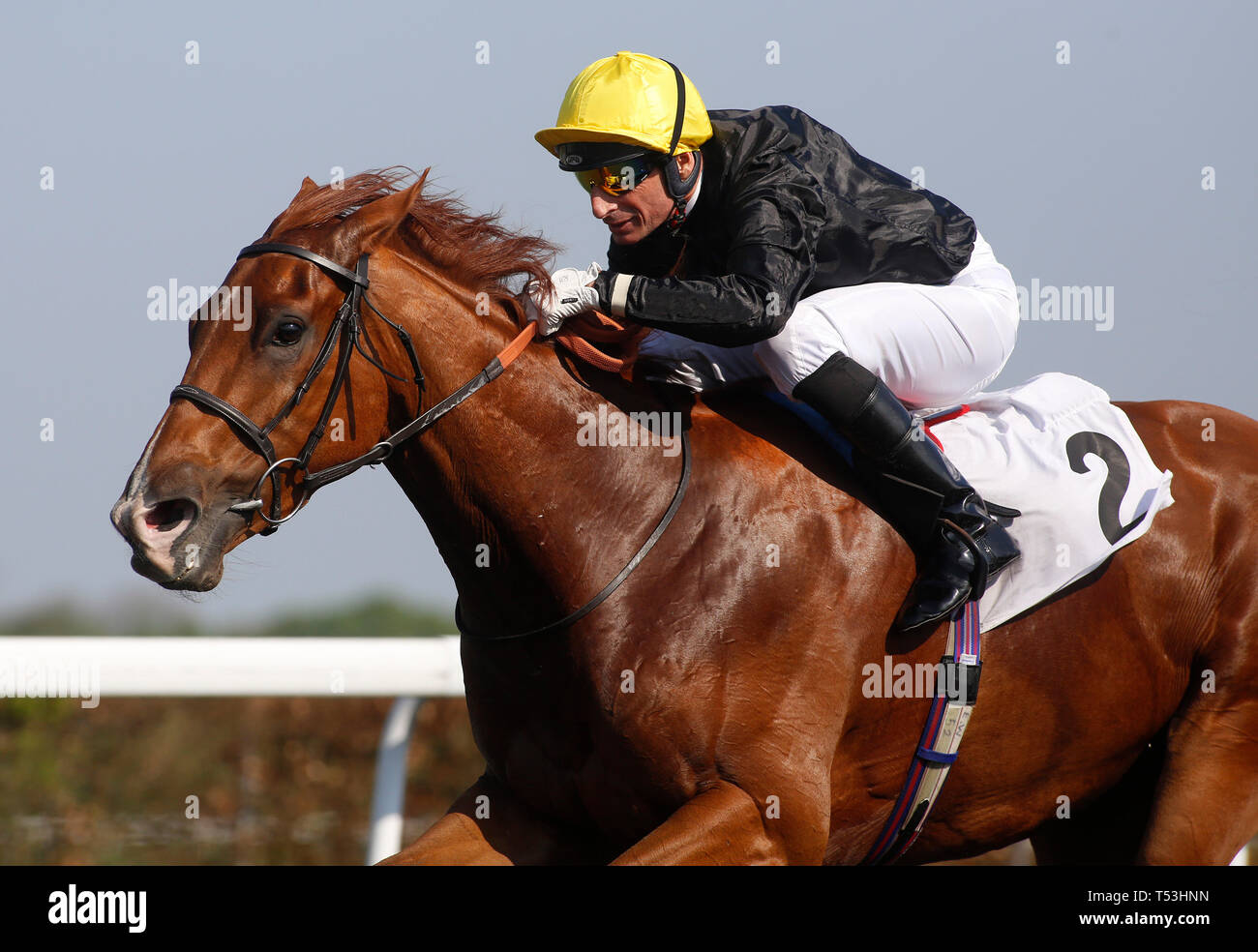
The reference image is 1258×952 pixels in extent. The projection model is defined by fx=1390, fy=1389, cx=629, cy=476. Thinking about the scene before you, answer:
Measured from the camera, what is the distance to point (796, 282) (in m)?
3.12

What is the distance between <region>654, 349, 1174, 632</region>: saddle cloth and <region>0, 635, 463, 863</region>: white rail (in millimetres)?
1314

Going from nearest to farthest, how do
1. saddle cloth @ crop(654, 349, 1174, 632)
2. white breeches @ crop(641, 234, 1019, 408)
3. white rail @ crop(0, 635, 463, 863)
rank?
white breeches @ crop(641, 234, 1019, 408) < saddle cloth @ crop(654, 349, 1174, 632) < white rail @ crop(0, 635, 463, 863)

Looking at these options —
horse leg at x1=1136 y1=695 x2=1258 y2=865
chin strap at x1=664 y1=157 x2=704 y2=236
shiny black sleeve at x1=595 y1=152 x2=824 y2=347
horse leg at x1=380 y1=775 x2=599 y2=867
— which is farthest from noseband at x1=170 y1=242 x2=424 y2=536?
horse leg at x1=1136 y1=695 x2=1258 y2=865

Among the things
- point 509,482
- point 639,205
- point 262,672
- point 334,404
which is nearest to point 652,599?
point 509,482

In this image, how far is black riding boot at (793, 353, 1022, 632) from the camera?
3.16m

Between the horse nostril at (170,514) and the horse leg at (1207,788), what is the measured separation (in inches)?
96.7

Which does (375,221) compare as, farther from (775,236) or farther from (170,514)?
(775,236)

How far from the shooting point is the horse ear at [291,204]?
9.89 ft

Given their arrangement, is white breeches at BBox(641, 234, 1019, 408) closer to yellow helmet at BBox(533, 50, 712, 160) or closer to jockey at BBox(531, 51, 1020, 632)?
jockey at BBox(531, 51, 1020, 632)

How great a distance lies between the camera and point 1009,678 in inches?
133

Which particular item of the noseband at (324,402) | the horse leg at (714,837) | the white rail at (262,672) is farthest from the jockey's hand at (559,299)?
the white rail at (262,672)

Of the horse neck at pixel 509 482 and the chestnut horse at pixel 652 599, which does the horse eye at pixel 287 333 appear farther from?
the horse neck at pixel 509 482

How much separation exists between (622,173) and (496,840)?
1575 mm

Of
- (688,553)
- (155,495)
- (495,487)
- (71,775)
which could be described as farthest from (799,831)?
(71,775)
